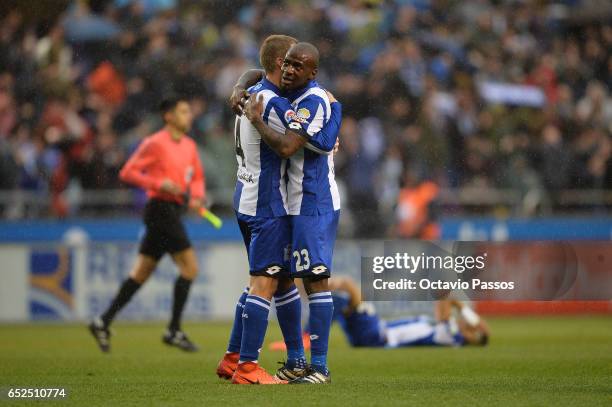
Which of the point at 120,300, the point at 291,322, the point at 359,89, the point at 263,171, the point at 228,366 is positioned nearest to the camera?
the point at 263,171

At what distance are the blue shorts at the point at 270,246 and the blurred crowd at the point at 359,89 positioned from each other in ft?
31.9

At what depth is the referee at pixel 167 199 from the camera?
37.8 feet

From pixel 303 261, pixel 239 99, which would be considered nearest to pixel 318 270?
pixel 303 261

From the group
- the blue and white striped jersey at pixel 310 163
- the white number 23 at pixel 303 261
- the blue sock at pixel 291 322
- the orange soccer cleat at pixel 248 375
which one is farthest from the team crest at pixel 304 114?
the orange soccer cleat at pixel 248 375

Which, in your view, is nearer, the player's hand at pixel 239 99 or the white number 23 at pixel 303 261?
the white number 23 at pixel 303 261

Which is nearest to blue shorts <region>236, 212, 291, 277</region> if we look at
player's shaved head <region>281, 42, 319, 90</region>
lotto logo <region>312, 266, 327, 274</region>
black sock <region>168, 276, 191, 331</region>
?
→ lotto logo <region>312, 266, 327, 274</region>

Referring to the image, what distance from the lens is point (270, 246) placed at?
746cm

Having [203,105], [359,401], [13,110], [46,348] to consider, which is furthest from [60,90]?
[359,401]

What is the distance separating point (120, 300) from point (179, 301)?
0.56m

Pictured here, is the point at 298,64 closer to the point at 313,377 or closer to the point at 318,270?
the point at 318,270

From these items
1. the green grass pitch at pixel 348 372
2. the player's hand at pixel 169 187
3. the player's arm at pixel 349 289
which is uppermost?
the player's hand at pixel 169 187

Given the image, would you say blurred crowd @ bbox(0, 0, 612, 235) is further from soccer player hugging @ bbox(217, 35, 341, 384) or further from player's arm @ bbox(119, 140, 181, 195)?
soccer player hugging @ bbox(217, 35, 341, 384)

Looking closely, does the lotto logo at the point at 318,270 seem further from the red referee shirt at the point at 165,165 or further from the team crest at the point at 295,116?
the red referee shirt at the point at 165,165

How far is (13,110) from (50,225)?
2.20m
